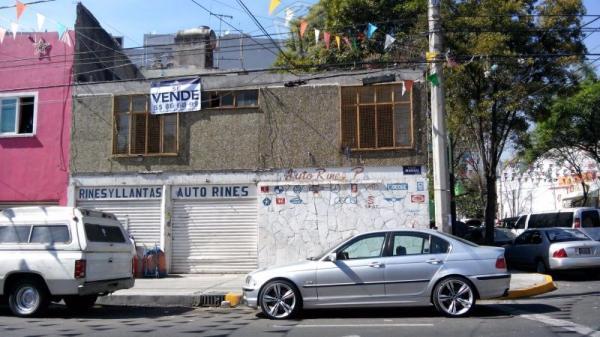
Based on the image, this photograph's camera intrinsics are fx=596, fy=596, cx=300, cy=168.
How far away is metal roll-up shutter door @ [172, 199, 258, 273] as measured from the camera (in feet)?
55.1

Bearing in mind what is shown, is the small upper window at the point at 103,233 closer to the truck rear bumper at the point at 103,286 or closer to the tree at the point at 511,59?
the truck rear bumper at the point at 103,286

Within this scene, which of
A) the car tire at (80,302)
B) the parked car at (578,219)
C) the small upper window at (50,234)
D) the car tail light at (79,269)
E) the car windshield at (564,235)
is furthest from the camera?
the parked car at (578,219)

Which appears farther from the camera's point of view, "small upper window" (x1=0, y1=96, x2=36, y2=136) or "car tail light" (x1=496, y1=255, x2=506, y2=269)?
"small upper window" (x1=0, y1=96, x2=36, y2=136)

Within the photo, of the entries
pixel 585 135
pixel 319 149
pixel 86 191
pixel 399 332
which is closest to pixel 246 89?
pixel 319 149

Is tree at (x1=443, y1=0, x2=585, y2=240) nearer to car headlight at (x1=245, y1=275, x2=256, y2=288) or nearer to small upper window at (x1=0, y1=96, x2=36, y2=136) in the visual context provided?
car headlight at (x1=245, y1=275, x2=256, y2=288)

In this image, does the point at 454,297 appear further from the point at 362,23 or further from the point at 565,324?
the point at 362,23

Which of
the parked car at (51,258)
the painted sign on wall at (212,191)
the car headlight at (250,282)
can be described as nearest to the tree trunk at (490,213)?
the painted sign on wall at (212,191)

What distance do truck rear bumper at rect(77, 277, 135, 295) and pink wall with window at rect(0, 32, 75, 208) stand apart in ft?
23.6

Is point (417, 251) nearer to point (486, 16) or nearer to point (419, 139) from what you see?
point (419, 139)

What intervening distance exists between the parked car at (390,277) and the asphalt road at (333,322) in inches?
12.4

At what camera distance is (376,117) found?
54.1ft

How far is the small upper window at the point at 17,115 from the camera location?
18.0m

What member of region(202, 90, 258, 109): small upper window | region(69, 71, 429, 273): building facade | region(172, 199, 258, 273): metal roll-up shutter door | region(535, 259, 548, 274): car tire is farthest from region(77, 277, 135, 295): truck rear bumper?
region(535, 259, 548, 274): car tire

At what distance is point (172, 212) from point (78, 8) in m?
7.01
